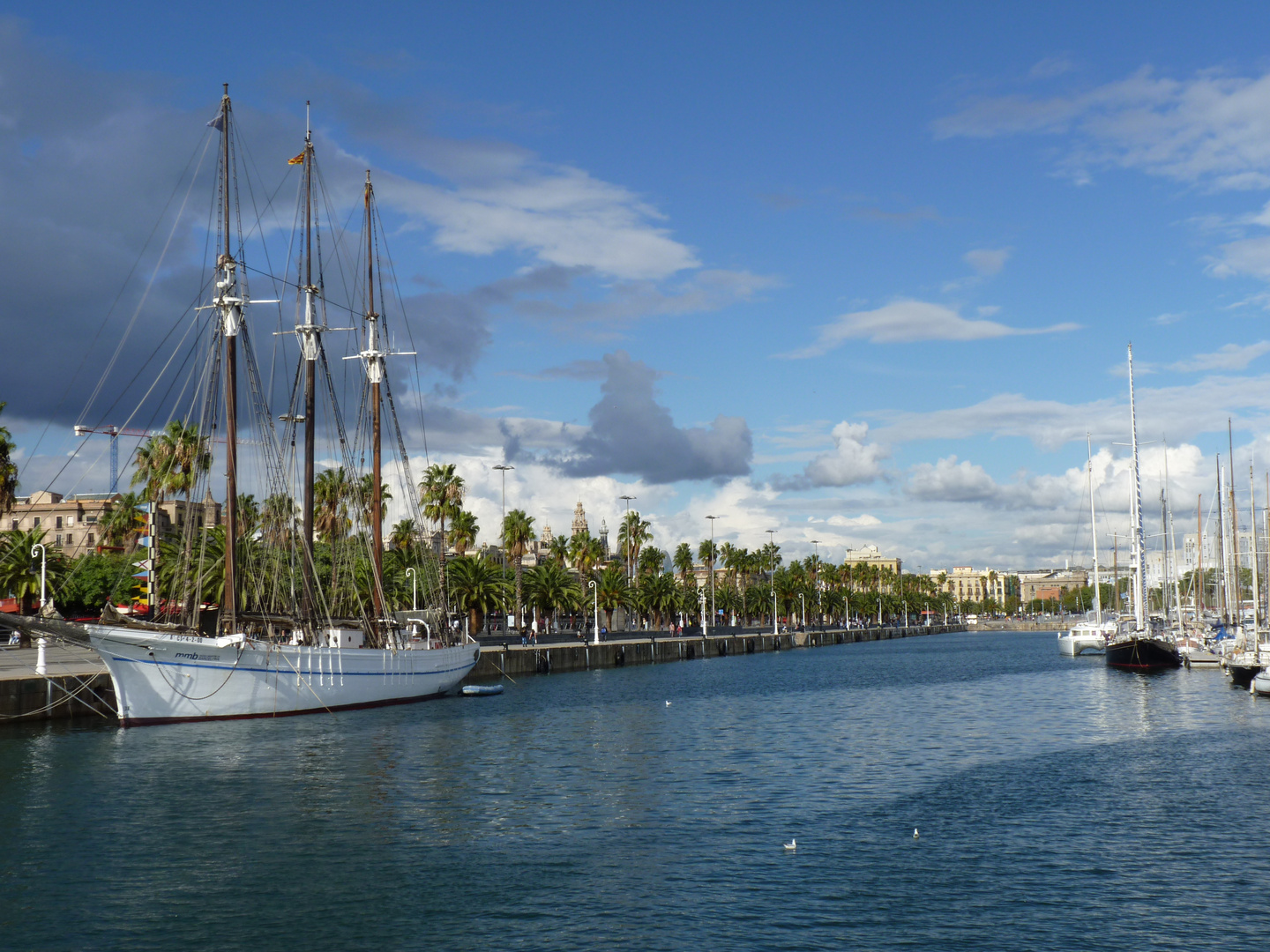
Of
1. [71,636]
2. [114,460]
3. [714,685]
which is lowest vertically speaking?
[714,685]

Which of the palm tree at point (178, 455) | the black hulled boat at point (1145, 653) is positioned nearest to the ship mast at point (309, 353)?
the palm tree at point (178, 455)

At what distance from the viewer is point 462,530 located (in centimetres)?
11088

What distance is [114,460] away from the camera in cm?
18762

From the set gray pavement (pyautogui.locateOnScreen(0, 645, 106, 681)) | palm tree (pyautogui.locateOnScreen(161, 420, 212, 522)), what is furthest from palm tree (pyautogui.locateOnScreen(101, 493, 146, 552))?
gray pavement (pyautogui.locateOnScreen(0, 645, 106, 681))

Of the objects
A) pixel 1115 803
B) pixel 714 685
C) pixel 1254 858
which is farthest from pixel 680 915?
pixel 714 685

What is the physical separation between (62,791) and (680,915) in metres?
21.6

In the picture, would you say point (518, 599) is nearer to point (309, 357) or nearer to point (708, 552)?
point (309, 357)

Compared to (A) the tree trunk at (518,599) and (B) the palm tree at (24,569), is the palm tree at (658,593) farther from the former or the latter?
(B) the palm tree at (24,569)

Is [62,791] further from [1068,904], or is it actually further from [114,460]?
[114,460]

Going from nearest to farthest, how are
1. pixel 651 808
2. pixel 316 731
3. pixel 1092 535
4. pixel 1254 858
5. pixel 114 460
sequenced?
1. pixel 1254 858
2. pixel 651 808
3. pixel 316 731
4. pixel 1092 535
5. pixel 114 460

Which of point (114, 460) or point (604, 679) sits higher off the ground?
point (114, 460)

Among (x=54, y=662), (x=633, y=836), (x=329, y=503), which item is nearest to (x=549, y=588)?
(x=329, y=503)

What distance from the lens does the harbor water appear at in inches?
813

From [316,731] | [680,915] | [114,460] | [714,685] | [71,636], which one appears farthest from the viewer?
[114,460]
